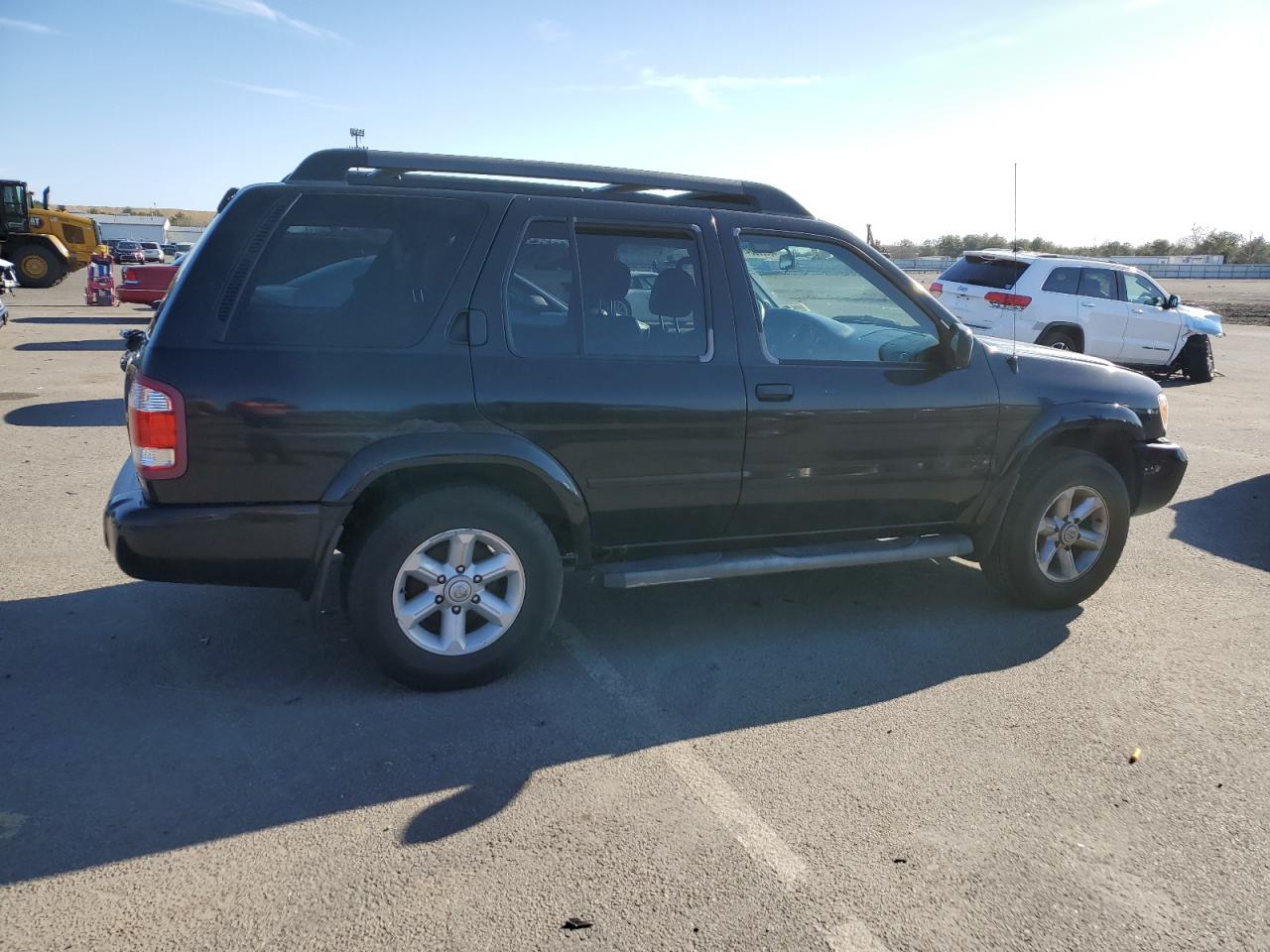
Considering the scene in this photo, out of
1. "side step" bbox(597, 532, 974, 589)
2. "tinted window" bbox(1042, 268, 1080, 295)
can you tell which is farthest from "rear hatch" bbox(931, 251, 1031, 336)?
"side step" bbox(597, 532, 974, 589)

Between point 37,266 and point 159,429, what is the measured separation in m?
30.7

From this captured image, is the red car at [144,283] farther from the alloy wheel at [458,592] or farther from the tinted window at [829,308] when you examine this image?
the alloy wheel at [458,592]

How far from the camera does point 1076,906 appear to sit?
288 centimetres

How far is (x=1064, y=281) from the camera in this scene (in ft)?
46.7

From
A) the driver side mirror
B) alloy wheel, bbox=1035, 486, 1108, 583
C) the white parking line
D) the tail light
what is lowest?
the white parking line

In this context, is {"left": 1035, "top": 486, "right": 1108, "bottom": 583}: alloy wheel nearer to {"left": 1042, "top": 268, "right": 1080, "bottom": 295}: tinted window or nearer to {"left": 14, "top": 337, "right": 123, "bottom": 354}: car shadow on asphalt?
{"left": 1042, "top": 268, "right": 1080, "bottom": 295}: tinted window

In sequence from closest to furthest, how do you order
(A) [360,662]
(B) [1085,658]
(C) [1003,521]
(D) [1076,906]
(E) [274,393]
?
(D) [1076,906] < (E) [274,393] < (A) [360,662] < (B) [1085,658] < (C) [1003,521]

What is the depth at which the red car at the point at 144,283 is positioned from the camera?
20.4 m

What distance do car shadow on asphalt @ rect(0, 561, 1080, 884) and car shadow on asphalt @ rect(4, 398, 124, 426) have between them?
5.11m

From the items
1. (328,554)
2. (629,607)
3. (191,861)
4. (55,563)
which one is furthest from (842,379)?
(55,563)

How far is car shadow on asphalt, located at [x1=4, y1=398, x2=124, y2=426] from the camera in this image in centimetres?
928

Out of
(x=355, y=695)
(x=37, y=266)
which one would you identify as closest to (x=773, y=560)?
(x=355, y=695)

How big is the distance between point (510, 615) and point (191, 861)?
151cm

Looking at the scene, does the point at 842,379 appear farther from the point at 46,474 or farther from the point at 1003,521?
the point at 46,474
